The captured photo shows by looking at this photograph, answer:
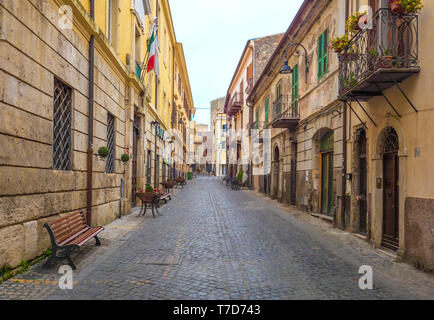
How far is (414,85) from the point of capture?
6.43 meters

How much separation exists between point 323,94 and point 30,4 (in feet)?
28.9

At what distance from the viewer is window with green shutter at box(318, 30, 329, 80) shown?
38.6 ft

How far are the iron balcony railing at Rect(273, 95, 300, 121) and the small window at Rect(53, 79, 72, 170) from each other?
9.89 m

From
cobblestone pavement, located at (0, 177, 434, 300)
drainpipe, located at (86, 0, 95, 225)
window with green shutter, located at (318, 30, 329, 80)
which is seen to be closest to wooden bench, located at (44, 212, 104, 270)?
cobblestone pavement, located at (0, 177, 434, 300)

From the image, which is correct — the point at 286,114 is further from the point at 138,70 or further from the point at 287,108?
the point at 138,70

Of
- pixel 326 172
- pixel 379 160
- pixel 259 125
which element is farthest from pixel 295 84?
pixel 259 125

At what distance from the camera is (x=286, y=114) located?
53.3ft

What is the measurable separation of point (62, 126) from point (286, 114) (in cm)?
1083

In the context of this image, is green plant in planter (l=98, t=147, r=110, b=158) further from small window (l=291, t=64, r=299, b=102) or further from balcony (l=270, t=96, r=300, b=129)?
small window (l=291, t=64, r=299, b=102)

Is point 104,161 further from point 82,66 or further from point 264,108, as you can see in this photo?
point 264,108

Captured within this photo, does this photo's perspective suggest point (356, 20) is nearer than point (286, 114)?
Yes

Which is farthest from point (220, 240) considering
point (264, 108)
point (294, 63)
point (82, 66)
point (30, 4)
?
point (264, 108)

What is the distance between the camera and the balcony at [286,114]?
50.4 ft

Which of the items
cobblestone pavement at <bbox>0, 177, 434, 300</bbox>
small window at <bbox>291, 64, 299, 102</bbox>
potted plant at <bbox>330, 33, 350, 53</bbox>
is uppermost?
small window at <bbox>291, 64, 299, 102</bbox>
